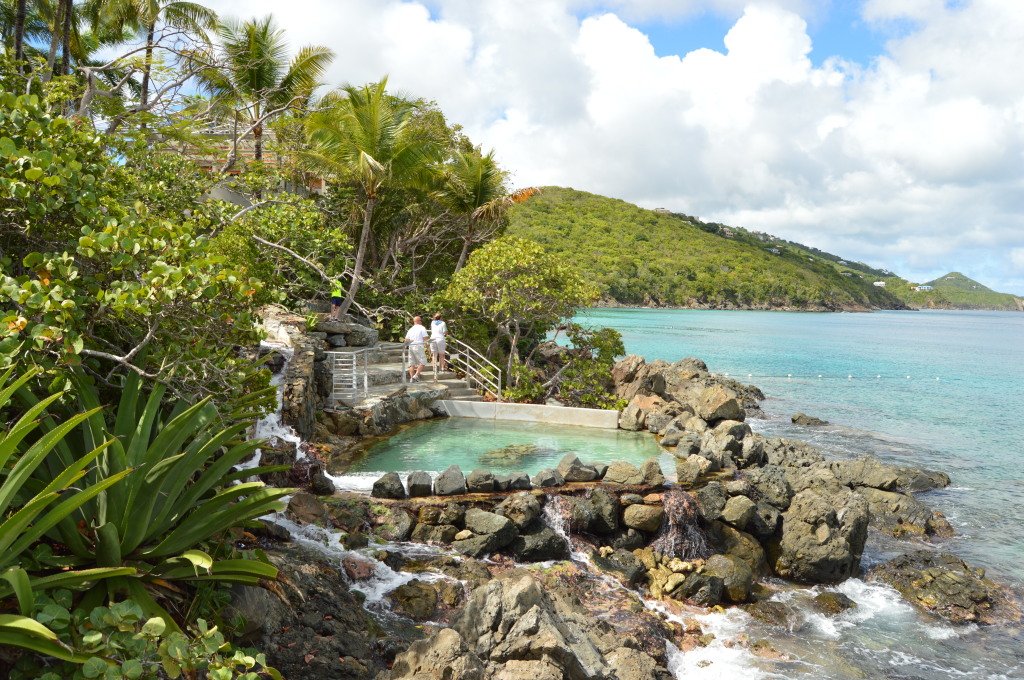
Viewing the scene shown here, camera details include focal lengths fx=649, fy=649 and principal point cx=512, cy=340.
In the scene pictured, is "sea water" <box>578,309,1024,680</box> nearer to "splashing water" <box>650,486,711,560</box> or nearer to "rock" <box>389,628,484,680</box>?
"splashing water" <box>650,486,711,560</box>

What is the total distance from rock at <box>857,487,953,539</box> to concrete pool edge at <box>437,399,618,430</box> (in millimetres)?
6328

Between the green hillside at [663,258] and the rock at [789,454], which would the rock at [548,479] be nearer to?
the rock at [789,454]

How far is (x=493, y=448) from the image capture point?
14.1 metres

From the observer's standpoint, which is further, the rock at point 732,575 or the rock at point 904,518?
the rock at point 904,518

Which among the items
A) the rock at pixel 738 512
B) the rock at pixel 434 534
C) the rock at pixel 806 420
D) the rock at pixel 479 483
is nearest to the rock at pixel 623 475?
the rock at pixel 738 512

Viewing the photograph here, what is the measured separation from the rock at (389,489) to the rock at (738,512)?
5.78 metres

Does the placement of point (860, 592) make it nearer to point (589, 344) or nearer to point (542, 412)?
point (542, 412)

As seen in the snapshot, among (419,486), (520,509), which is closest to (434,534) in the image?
(419,486)

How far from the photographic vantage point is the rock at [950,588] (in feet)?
34.8

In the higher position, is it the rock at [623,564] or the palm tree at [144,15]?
the palm tree at [144,15]

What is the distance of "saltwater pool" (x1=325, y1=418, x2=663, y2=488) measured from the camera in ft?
41.0

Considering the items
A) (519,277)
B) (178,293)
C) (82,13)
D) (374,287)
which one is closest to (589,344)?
(519,277)

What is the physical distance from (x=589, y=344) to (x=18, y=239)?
16268 mm

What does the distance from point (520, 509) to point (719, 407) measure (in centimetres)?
1043
